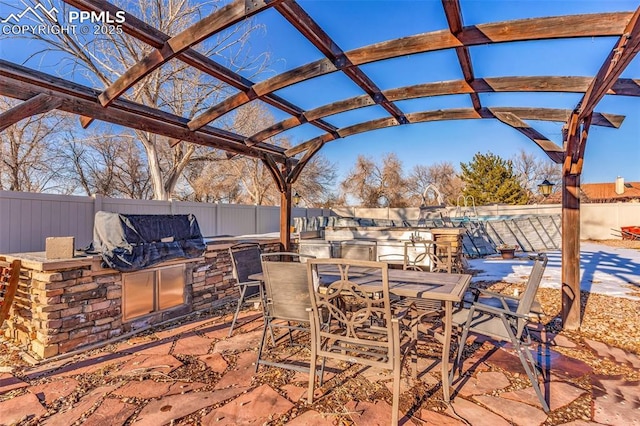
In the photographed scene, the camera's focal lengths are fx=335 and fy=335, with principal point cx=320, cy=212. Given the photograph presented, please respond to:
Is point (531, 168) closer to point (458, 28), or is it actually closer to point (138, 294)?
point (458, 28)

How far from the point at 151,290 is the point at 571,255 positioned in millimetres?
4630

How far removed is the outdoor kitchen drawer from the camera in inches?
137

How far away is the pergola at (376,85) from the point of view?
7.63 feet

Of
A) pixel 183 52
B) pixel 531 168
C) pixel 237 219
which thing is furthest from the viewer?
pixel 531 168

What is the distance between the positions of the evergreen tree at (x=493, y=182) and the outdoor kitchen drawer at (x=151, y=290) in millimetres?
17632

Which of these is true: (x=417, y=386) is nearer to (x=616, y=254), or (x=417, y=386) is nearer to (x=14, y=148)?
(x=616, y=254)

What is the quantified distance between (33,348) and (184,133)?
2.58 metres

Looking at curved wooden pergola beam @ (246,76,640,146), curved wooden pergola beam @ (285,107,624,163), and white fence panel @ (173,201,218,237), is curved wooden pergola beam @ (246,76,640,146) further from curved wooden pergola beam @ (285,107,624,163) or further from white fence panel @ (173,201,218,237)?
white fence panel @ (173,201,218,237)

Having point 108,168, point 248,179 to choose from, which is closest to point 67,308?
point 108,168

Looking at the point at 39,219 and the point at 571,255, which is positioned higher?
the point at 39,219

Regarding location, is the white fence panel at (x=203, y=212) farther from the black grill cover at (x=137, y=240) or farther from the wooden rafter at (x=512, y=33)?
the wooden rafter at (x=512, y=33)

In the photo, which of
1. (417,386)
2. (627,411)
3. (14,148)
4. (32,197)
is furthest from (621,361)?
(14,148)

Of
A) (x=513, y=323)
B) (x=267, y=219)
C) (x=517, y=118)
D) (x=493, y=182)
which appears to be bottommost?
(x=513, y=323)

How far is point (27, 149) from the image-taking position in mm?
11781
